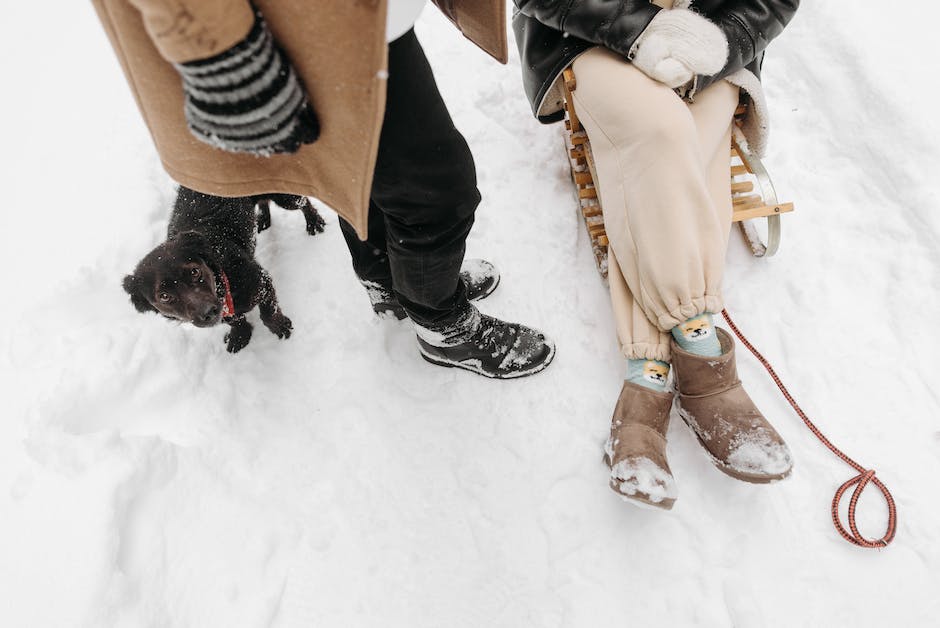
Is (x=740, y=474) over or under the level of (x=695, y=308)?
under

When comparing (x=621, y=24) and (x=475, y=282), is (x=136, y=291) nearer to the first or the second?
(x=475, y=282)

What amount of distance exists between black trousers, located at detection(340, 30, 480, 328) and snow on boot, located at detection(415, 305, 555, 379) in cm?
19

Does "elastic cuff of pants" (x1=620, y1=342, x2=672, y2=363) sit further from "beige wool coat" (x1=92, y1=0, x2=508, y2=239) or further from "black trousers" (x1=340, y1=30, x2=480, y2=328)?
"beige wool coat" (x1=92, y1=0, x2=508, y2=239)

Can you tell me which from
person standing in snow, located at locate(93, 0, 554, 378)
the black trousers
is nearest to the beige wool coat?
person standing in snow, located at locate(93, 0, 554, 378)

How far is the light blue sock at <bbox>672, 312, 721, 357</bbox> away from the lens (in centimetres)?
163

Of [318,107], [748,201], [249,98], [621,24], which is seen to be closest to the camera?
[249,98]

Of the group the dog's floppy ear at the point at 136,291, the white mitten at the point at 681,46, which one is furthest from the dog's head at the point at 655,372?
the dog's floppy ear at the point at 136,291

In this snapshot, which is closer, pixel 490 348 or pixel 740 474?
pixel 740 474

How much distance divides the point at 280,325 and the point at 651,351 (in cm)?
140

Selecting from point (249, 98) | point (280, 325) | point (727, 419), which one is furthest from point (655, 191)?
point (280, 325)

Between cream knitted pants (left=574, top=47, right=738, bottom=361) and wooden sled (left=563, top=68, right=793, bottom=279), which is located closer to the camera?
→ cream knitted pants (left=574, top=47, right=738, bottom=361)

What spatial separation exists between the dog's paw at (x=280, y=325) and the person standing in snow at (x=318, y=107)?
86 cm

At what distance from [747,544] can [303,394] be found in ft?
5.07

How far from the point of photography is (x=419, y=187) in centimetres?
113
